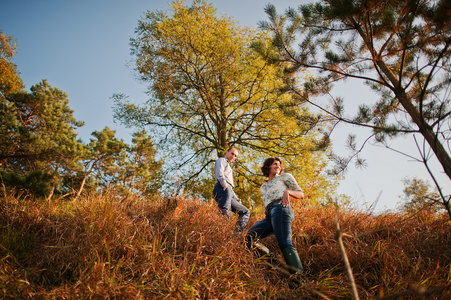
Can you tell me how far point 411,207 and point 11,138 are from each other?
14.1 m

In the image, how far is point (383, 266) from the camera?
10.8ft

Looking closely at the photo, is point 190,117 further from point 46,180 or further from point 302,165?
point 46,180

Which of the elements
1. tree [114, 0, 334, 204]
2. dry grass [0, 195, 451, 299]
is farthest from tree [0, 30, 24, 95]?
dry grass [0, 195, 451, 299]

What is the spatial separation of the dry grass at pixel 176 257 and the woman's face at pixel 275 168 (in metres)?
1.16

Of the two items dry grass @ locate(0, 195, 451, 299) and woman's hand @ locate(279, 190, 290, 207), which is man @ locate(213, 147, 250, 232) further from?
woman's hand @ locate(279, 190, 290, 207)

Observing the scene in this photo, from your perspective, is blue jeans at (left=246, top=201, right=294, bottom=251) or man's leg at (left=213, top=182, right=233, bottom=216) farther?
man's leg at (left=213, top=182, right=233, bottom=216)

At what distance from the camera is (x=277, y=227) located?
3.24 m

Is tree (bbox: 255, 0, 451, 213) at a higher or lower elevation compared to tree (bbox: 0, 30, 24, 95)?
lower

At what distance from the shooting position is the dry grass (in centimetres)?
242

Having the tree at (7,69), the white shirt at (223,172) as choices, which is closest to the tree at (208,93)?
the white shirt at (223,172)

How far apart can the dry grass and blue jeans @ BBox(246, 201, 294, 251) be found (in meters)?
0.31

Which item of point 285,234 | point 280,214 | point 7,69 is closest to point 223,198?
point 280,214

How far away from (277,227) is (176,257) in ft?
4.56

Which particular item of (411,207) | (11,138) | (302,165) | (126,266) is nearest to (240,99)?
(302,165)
